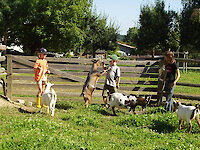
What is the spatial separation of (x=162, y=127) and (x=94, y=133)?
6.19 ft

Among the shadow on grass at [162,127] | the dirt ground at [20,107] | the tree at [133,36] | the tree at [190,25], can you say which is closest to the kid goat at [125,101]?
the shadow on grass at [162,127]

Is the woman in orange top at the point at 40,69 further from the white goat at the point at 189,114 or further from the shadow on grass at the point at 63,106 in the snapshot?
the white goat at the point at 189,114

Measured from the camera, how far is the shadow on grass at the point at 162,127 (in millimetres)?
6410

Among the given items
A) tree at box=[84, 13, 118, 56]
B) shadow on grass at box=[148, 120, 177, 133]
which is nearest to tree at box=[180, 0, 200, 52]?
tree at box=[84, 13, 118, 56]

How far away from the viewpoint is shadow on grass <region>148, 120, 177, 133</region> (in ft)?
21.0

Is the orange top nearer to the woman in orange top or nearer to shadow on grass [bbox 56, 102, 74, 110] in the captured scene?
the woman in orange top

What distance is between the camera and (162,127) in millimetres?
6574

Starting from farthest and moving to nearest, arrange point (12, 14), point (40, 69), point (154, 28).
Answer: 1. point (154, 28)
2. point (12, 14)
3. point (40, 69)

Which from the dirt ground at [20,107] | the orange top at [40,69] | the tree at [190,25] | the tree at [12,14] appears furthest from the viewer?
the tree at [190,25]

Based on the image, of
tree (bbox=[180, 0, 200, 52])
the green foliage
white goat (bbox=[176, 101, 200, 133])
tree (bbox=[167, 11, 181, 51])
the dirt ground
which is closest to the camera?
white goat (bbox=[176, 101, 200, 133])

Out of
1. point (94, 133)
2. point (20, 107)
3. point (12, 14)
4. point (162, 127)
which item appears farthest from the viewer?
point (12, 14)

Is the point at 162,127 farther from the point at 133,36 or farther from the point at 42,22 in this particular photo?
the point at 133,36

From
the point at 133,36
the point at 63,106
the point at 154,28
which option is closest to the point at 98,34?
the point at 133,36

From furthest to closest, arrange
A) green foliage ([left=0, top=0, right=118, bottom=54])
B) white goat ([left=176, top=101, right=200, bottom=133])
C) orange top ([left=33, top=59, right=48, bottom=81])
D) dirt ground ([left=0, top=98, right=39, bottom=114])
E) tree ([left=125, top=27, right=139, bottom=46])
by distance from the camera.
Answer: tree ([left=125, top=27, right=139, bottom=46]) < green foliage ([left=0, top=0, right=118, bottom=54]) < orange top ([left=33, top=59, right=48, bottom=81]) < dirt ground ([left=0, top=98, right=39, bottom=114]) < white goat ([left=176, top=101, right=200, bottom=133])
